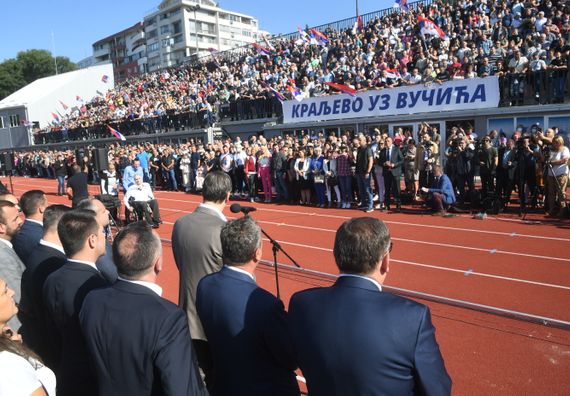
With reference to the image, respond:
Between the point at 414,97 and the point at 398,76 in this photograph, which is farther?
the point at 398,76

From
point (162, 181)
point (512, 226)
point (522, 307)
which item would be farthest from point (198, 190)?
point (522, 307)

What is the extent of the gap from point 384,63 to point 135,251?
60.3ft

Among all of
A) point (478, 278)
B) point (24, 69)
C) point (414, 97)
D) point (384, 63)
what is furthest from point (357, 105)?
point (24, 69)

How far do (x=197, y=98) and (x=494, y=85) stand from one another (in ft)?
69.3

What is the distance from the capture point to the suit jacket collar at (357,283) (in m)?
2.05

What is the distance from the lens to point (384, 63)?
1916 cm

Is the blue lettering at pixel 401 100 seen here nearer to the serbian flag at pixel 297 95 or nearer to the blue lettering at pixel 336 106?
the blue lettering at pixel 336 106

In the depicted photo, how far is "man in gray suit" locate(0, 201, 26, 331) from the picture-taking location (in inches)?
155

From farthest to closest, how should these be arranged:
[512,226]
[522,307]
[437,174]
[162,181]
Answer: [162,181]
[437,174]
[512,226]
[522,307]

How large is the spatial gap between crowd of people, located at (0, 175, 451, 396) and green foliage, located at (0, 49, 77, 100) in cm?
9324

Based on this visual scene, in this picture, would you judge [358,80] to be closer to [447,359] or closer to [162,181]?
[162,181]

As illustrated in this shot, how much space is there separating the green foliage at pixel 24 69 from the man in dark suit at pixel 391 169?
3438 inches

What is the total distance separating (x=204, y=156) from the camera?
1869 centimetres

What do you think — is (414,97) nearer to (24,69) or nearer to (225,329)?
(225,329)
